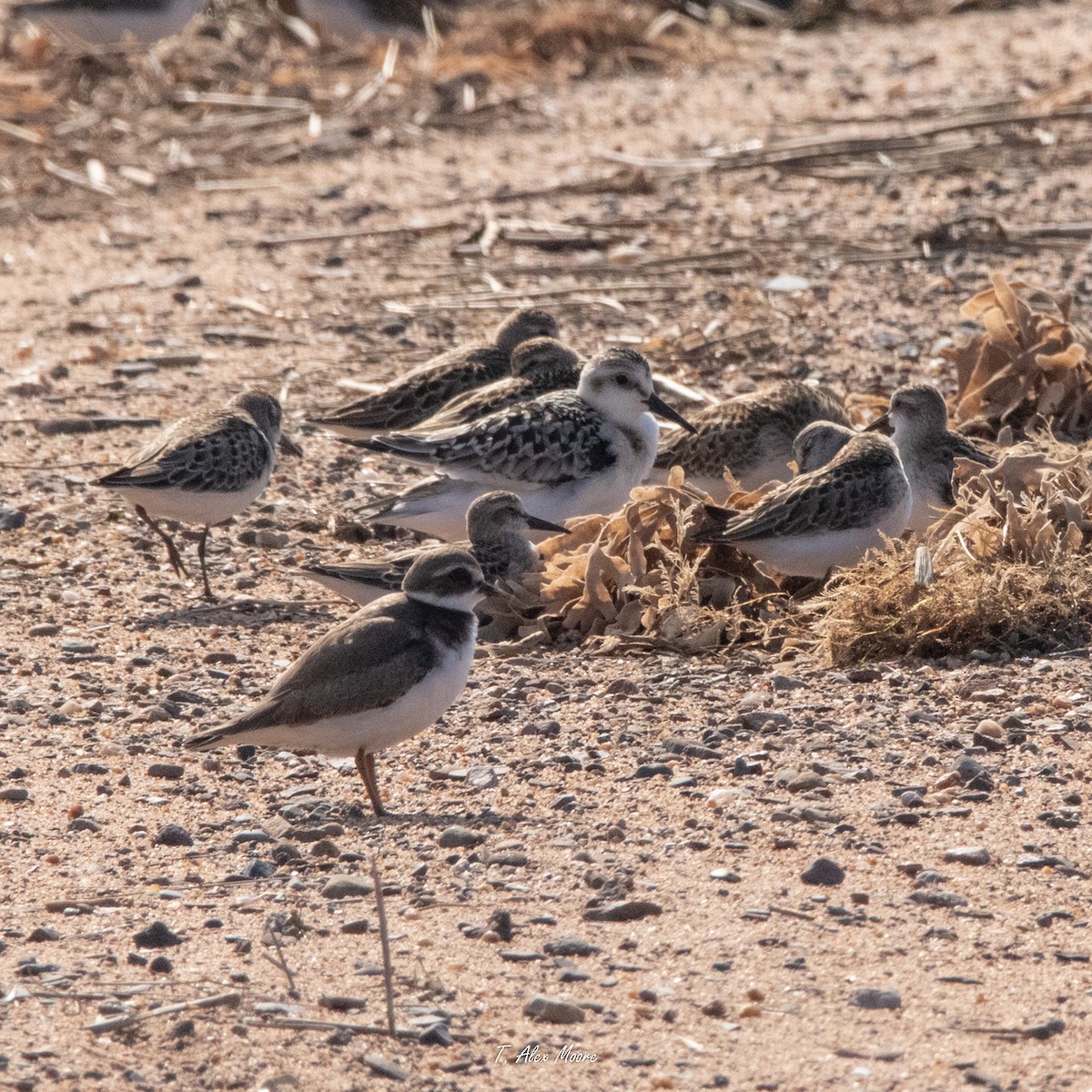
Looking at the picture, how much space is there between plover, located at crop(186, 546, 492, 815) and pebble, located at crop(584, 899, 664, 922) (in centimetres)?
108

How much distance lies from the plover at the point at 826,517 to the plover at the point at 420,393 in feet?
7.75

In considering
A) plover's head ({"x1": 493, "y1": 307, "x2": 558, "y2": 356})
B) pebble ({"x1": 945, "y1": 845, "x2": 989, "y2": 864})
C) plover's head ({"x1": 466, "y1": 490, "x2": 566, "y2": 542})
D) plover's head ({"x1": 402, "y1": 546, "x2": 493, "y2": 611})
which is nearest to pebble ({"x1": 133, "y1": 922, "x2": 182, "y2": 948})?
plover's head ({"x1": 402, "y1": 546, "x2": 493, "y2": 611})

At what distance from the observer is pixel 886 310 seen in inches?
474

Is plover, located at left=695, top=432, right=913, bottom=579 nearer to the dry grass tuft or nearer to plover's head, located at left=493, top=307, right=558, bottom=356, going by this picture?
the dry grass tuft

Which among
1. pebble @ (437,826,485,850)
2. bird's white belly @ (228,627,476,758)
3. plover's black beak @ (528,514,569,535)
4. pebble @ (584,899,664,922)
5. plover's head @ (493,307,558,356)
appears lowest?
plover's head @ (493,307,558,356)

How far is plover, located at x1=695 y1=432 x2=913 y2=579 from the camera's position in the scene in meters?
7.62

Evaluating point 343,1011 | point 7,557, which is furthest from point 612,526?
point 343,1011

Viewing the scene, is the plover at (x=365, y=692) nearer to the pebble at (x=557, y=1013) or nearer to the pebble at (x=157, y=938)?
the pebble at (x=157, y=938)

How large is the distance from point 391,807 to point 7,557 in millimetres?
3557

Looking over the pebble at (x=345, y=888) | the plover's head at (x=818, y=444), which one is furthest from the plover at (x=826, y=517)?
the pebble at (x=345, y=888)

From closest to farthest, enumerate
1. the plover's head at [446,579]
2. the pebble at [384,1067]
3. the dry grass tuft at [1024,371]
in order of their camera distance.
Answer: the pebble at [384,1067], the plover's head at [446,579], the dry grass tuft at [1024,371]

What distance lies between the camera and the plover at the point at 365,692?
6000mm

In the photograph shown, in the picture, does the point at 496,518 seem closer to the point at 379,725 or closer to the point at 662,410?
the point at 662,410

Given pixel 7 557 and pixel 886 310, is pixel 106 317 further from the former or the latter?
pixel 886 310
